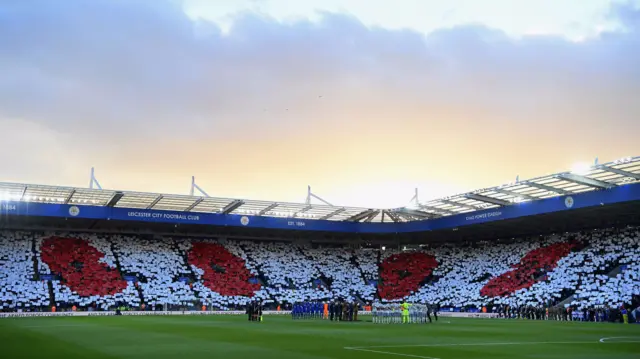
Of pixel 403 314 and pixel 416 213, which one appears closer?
pixel 403 314

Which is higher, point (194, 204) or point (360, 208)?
point (360, 208)

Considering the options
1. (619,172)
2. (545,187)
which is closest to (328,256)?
(545,187)

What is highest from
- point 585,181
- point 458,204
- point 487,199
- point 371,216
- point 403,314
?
point 585,181

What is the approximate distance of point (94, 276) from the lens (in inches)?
2014

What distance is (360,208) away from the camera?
180ft

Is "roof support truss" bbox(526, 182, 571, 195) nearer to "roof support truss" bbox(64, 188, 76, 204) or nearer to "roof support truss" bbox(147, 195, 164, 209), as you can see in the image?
"roof support truss" bbox(147, 195, 164, 209)

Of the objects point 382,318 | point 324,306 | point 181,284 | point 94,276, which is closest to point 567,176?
point 382,318

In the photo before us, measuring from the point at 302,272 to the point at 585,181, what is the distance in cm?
2855

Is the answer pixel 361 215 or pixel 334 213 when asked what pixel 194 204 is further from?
pixel 361 215

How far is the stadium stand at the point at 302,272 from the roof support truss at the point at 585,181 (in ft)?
23.6

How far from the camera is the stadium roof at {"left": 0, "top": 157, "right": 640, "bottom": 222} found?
130 ft

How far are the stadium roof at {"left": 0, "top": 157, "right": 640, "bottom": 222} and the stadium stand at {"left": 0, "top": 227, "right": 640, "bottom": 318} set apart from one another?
A: 16.9 ft

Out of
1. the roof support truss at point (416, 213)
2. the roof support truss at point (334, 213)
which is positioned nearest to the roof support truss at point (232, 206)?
the roof support truss at point (334, 213)

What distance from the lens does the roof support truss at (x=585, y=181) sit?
38.4 m
